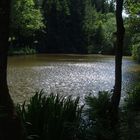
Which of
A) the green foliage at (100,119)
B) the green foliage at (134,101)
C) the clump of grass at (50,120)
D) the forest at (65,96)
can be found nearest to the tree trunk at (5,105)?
the forest at (65,96)

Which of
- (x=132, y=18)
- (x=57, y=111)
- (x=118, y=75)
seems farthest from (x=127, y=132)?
(x=132, y=18)

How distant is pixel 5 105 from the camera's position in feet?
17.5

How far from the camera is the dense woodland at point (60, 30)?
7012cm

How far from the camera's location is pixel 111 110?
31.3 ft

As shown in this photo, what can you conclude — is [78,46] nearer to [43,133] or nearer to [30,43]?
[30,43]

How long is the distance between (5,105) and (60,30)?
8192 cm

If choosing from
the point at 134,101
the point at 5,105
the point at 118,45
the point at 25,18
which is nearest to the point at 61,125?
the point at 5,105

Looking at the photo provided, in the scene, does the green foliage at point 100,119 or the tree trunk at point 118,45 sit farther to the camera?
the tree trunk at point 118,45

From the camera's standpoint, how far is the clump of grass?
698 cm

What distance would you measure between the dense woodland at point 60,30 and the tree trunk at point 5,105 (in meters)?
61.3

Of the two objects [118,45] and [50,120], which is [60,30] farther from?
[50,120]

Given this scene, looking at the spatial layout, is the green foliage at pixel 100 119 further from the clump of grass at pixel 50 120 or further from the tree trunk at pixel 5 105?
the tree trunk at pixel 5 105

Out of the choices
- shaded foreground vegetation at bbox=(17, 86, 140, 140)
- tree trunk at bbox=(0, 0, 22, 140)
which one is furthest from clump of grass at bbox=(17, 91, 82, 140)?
tree trunk at bbox=(0, 0, 22, 140)

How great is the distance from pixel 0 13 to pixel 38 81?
21192 mm
